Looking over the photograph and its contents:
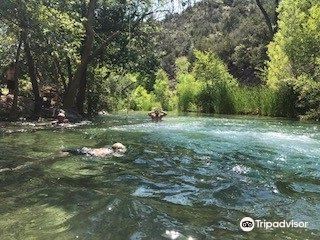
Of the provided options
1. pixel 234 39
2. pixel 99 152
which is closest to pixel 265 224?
pixel 99 152

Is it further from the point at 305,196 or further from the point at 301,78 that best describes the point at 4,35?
the point at 305,196

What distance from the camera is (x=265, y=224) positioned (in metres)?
5.47

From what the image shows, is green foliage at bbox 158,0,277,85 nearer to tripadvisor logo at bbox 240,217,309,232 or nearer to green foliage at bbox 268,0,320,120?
green foliage at bbox 268,0,320,120

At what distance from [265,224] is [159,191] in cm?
216

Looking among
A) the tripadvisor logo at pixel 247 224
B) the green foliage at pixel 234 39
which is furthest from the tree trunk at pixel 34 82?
the green foliage at pixel 234 39

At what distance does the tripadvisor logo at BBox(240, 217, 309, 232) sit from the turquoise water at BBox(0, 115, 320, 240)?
111 mm

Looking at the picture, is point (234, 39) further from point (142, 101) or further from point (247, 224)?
point (247, 224)

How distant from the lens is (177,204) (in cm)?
642

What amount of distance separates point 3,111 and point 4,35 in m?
4.17

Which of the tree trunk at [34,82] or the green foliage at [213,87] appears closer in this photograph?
the tree trunk at [34,82]

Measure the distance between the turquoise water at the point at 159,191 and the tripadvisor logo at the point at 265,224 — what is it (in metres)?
0.11

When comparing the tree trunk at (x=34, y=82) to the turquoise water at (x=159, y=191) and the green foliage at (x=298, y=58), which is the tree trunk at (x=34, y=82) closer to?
the turquoise water at (x=159, y=191)

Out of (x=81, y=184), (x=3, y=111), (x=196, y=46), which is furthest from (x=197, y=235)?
(x=196, y=46)

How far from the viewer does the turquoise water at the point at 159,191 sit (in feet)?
17.4
